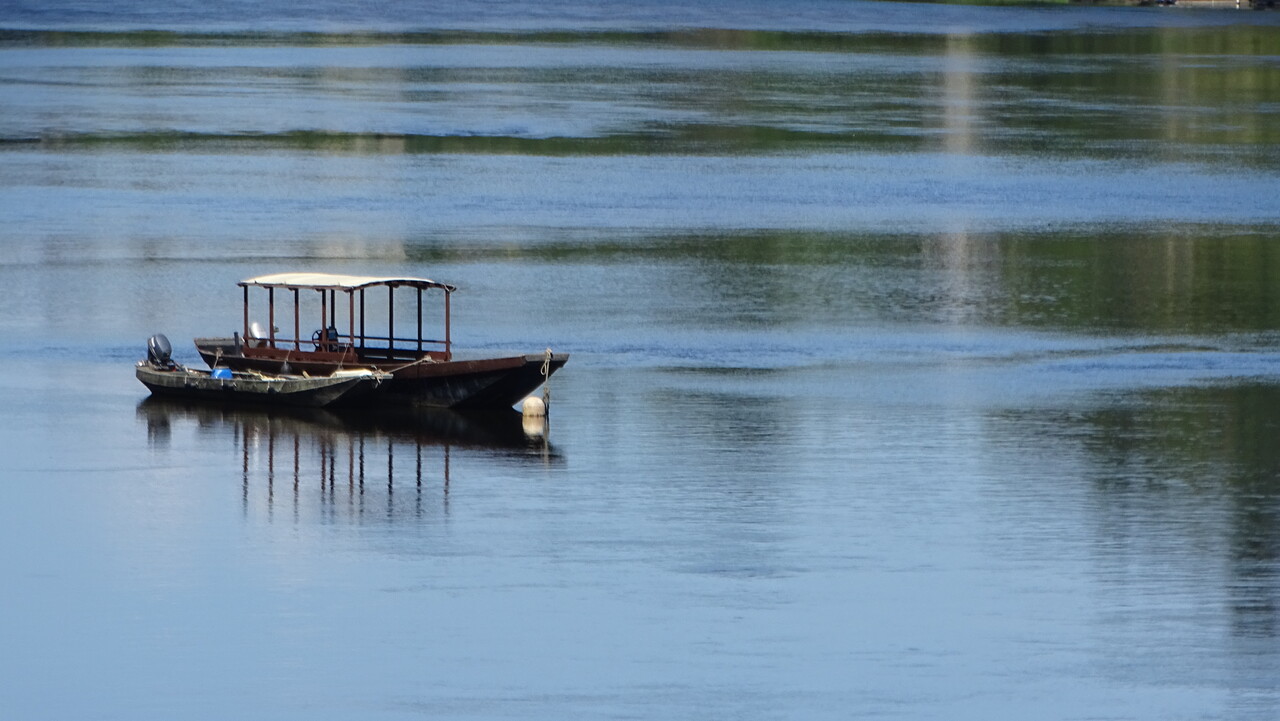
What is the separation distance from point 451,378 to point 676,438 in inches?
136

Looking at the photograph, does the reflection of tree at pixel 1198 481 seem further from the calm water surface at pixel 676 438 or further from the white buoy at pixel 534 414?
the white buoy at pixel 534 414

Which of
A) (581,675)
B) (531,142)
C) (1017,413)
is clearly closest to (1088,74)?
(531,142)

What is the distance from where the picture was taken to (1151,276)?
46.3m

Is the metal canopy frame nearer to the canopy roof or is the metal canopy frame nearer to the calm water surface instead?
the canopy roof

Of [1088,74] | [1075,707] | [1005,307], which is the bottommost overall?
[1075,707]

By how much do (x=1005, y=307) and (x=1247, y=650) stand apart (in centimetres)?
2054

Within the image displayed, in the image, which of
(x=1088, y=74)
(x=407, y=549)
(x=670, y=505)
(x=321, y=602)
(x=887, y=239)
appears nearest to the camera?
(x=321, y=602)

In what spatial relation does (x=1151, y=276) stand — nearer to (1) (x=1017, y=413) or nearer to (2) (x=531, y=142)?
(1) (x=1017, y=413)

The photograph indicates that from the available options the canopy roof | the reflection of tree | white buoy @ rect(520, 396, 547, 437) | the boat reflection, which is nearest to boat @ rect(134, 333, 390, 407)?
the boat reflection

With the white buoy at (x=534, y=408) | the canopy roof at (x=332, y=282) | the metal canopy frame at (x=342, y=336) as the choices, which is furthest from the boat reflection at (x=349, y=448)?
the canopy roof at (x=332, y=282)

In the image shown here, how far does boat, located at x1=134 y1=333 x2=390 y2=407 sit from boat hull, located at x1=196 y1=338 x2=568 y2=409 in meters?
0.23

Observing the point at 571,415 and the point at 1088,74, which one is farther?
the point at 1088,74

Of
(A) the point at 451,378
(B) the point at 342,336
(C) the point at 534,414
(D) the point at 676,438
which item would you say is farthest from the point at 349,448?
(D) the point at 676,438

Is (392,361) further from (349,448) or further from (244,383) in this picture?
(349,448)
